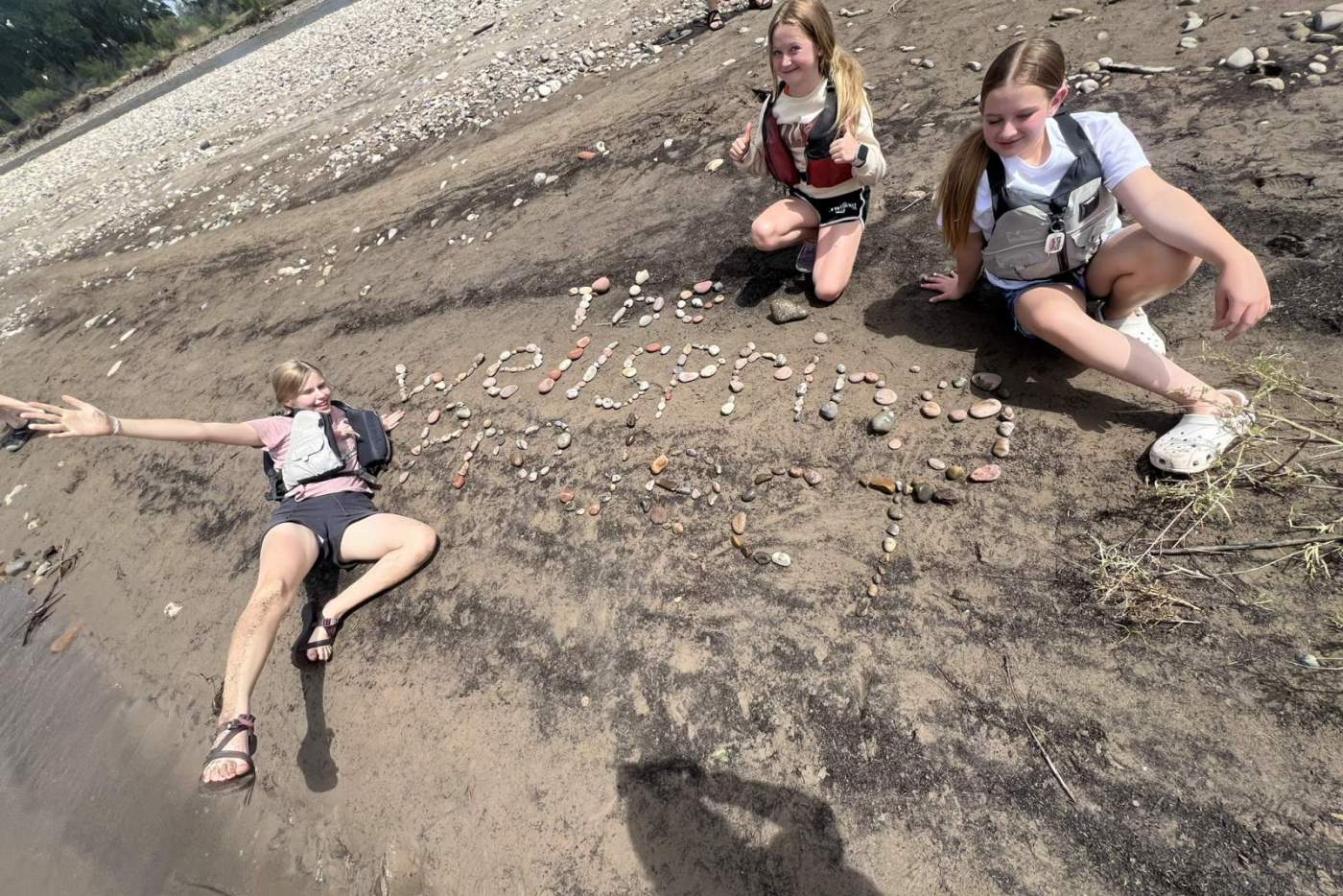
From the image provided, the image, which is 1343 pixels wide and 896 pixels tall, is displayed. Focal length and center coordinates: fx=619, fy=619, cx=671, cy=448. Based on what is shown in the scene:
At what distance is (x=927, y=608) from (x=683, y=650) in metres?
1.26

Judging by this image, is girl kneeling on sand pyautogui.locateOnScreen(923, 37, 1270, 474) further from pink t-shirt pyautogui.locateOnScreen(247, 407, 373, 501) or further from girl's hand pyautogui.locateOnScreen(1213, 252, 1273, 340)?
pink t-shirt pyautogui.locateOnScreen(247, 407, 373, 501)

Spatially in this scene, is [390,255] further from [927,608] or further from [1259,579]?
[1259,579]

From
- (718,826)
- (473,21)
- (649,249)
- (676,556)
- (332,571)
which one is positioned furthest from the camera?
(473,21)

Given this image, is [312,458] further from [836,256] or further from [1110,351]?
[1110,351]

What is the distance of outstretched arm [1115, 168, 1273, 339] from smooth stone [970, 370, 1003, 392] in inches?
40.6

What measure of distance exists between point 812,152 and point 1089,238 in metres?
1.81

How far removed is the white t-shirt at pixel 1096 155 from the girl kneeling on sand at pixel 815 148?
115 centimetres

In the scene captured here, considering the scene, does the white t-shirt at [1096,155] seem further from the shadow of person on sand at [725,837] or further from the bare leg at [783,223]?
the shadow of person on sand at [725,837]

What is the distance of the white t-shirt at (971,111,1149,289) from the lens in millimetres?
2873

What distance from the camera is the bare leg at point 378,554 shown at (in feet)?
13.7

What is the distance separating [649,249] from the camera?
227 inches

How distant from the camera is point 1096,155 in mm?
2932

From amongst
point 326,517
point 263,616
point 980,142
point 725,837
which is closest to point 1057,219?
point 980,142

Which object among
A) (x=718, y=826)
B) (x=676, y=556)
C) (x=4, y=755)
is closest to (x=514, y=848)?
(x=718, y=826)
